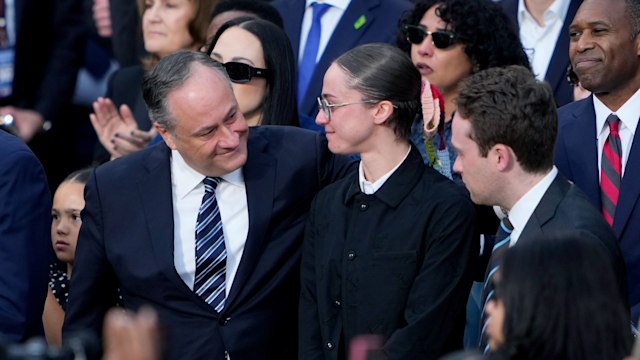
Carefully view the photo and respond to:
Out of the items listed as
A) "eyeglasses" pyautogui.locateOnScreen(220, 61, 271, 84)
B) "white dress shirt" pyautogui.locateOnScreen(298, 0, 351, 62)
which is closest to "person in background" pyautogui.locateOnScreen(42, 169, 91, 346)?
"eyeglasses" pyautogui.locateOnScreen(220, 61, 271, 84)

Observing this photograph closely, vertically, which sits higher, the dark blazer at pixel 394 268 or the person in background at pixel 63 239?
the dark blazer at pixel 394 268

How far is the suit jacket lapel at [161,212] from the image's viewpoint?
5188mm

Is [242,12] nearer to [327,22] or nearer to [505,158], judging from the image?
[327,22]

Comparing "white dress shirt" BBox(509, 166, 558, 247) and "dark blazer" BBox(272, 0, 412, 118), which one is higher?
"white dress shirt" BBox(509, 166, 558, 247)

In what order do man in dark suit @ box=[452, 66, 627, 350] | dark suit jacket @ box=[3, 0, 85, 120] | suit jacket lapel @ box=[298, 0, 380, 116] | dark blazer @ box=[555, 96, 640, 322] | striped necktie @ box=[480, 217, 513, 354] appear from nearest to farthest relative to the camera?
man in dark suit @ box=[452, 66, 627, 350], striped necktie @ box=[480, 217, 513, 354], dark blazer @ box=[555, 96, 640, 322], suit jacket lapel @ box=[298, 0, 380, 116], dark suit jacket @ box=[3, 0, 85, 120]

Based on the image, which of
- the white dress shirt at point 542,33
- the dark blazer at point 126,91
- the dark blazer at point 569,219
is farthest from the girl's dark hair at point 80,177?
the dark blazer at point 569,219

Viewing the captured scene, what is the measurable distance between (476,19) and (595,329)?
2899 mm

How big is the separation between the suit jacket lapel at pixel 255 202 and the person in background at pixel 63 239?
1320 millimetres

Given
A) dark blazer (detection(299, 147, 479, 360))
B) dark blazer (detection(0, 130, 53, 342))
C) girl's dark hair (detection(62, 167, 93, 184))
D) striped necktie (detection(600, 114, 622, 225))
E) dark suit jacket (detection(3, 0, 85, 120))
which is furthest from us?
dark suit jacket (detection(3, 0, 85, 120))

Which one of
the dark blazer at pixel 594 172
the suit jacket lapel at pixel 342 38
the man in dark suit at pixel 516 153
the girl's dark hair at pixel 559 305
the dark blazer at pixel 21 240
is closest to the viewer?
the girl's dark hair at pixel 559 305

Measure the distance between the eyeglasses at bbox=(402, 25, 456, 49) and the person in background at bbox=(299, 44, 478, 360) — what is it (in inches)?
39.6

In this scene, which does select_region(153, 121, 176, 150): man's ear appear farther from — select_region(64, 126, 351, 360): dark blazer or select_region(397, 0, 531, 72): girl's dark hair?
select_region(397, 0, 531, 72): girl's dark hair

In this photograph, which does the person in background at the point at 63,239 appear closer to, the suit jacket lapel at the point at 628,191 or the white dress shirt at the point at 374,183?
the white dress shirt at the point at 374,183

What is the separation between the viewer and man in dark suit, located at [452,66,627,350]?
460 centimetres
